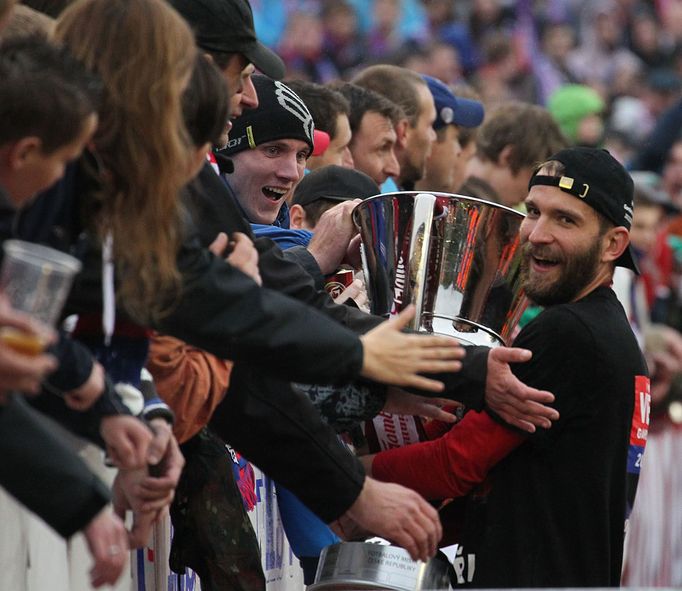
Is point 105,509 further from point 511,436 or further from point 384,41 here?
point 384,41

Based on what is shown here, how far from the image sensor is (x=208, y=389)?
393 centimetres

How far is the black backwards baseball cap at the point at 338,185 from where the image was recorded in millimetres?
5836

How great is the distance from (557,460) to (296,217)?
1.83 meters

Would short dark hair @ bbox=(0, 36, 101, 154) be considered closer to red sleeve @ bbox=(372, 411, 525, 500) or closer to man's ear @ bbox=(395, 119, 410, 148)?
red sleeve @ bbox=(372, 411, 525, 500)

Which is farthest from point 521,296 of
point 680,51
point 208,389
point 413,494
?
point 680,51

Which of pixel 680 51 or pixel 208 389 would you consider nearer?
pixel 208 389

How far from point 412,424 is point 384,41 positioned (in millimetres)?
11847

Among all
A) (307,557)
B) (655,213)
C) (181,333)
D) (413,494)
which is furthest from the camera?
(655,213)

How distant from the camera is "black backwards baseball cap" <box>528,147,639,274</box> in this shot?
4793 millimetres

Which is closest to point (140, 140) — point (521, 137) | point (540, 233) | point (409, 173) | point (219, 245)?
point (219, 245)

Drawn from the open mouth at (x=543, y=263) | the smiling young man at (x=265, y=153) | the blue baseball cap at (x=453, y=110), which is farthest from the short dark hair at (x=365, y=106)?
the open mouth at (x=543, y=263)

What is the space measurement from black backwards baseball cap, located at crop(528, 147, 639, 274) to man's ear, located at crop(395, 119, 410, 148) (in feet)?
6.65

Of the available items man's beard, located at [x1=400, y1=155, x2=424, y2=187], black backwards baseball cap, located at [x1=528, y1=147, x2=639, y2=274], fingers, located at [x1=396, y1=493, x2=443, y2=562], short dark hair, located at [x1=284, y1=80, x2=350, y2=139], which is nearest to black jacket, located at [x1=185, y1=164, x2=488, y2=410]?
fingers, located at [x1=396, y1=493, x2=443, y2=562]

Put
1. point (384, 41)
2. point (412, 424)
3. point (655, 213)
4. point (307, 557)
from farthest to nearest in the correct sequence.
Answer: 1. point (384, 41)
2. point (655, 213)
3. point (307, 557)
4. point (412, 424)
